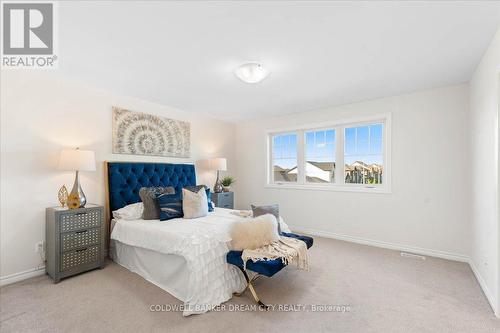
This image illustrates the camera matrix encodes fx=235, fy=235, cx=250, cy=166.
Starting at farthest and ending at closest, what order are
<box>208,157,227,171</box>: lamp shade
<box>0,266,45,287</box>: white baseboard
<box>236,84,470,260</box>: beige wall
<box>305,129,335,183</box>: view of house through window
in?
<box>208,157,227,171</box>: lamp shade
<box>305,129,335,183</box>: view of house through window
<box>236,84,470,260</box>: beige wall
<box>0,266,45,287</box>: white baseboard

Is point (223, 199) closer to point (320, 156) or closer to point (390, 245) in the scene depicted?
point (320, 156)

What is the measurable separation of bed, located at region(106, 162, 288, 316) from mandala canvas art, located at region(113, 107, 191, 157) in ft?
1.26

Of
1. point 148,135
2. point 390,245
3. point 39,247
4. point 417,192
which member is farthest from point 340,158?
point 39,247

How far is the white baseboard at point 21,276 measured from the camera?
2.48 m

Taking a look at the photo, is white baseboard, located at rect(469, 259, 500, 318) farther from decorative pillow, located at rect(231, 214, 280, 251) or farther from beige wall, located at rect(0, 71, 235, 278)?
beige wall, located at rect(0, 71, 235, 278)

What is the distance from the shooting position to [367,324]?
186cm

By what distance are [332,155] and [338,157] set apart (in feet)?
0.42

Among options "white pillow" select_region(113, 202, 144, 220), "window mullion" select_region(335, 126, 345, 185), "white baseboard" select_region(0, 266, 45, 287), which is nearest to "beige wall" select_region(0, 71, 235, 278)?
"white baseboard" select_region(0, 266, 45, 287)

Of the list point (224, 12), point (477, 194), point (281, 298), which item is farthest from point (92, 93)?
point (477, 194)

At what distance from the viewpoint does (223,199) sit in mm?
4582

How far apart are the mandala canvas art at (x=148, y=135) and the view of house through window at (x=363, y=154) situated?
295cm

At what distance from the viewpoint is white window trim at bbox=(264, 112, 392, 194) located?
12.2 feet

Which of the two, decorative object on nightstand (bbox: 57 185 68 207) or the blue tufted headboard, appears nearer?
decorative object on nightstand (bbox: 57 185 68 207)

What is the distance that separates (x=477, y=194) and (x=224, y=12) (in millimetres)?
3313
